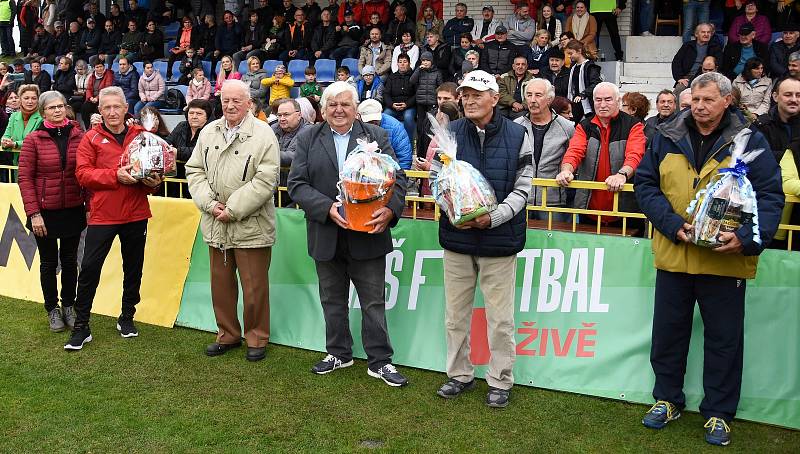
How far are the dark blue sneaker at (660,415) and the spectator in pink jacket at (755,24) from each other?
8.78 metres

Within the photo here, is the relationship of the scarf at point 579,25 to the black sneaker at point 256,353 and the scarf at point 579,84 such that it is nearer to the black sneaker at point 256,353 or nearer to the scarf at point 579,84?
the scarf at point 579,84

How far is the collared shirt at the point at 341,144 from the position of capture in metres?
5.47

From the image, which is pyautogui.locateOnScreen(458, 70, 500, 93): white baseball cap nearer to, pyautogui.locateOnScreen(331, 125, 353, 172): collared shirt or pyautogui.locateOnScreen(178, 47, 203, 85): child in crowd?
pyautogui.locateOnScreen(331, 125, 353, 172): collared shirt

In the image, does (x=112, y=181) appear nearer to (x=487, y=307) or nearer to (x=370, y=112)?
(x=370, y=112)

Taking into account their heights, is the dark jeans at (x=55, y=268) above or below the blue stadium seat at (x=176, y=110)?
below

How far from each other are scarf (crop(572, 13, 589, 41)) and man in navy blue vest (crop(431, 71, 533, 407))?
905 cm

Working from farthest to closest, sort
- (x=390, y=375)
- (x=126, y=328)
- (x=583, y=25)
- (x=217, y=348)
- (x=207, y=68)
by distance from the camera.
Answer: (x=207, y=68), (x=583, y=25), (x=126, y=328), (x=217, y=348), (x=390, y=375)

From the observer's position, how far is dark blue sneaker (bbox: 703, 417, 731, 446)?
175 inches

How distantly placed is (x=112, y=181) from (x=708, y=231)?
13.2 feet

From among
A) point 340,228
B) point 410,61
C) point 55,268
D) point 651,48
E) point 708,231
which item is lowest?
point 55,268

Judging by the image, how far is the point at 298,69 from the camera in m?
16.3

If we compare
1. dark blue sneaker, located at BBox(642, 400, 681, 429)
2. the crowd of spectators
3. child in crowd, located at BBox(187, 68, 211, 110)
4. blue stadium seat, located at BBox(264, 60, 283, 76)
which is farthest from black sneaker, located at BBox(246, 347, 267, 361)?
blue stadium seat, located at BBox(264, 60, 283, 76)

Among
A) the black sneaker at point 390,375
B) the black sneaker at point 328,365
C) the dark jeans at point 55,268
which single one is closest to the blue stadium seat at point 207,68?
the dark jeans at point 55,268

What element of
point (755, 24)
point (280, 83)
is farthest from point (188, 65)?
point (755, 24)
